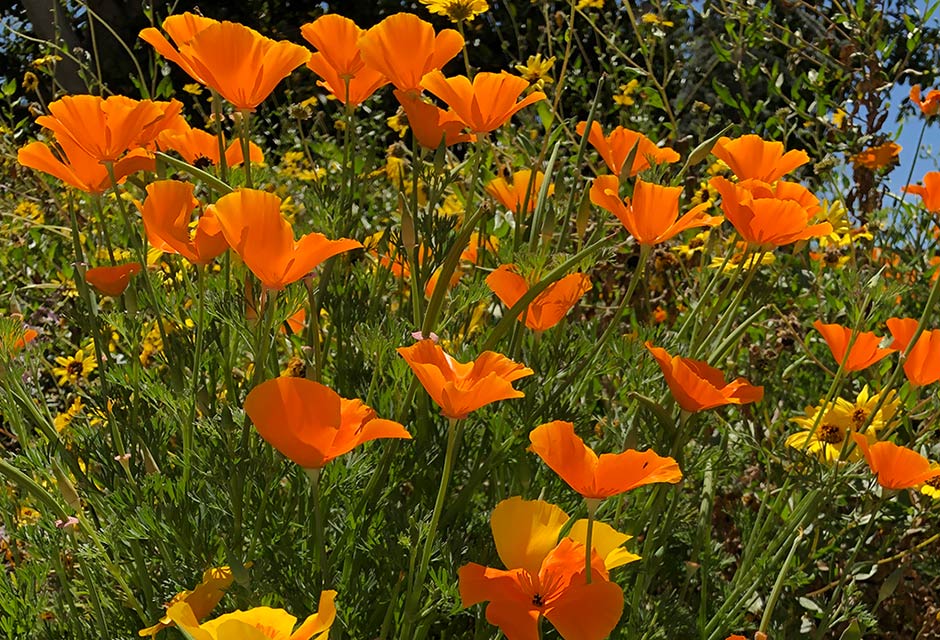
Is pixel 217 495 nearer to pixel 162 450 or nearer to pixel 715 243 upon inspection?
pixel 162 450

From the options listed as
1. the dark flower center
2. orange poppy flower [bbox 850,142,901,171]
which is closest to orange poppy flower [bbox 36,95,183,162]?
the dark flower center

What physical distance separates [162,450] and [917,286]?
60.1 inches

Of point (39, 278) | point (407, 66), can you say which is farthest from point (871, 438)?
point (39, 278)

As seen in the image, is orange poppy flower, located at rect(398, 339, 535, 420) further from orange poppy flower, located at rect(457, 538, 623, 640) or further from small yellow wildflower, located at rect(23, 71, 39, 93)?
small yellow wildflower, located at rect(23, 71, 39, 93)

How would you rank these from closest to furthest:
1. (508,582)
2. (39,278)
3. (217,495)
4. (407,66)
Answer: (508,582) < (217,495) < (407,66) < (39,278)

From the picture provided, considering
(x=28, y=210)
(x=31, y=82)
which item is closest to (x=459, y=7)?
(x=28, y=210)

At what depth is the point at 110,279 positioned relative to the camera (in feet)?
3.53

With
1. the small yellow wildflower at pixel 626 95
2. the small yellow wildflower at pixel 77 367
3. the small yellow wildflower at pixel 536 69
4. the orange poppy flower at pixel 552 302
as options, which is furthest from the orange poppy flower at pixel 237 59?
the small yellow wildflower at pixel 626 95

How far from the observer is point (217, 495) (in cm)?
97

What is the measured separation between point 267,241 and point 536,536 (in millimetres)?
342

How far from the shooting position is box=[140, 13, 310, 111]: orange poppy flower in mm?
1002

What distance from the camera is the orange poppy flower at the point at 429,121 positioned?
111 centimetres

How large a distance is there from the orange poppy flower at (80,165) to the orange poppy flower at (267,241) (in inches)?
10.0

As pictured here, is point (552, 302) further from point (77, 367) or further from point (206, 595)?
point (77, 367)
